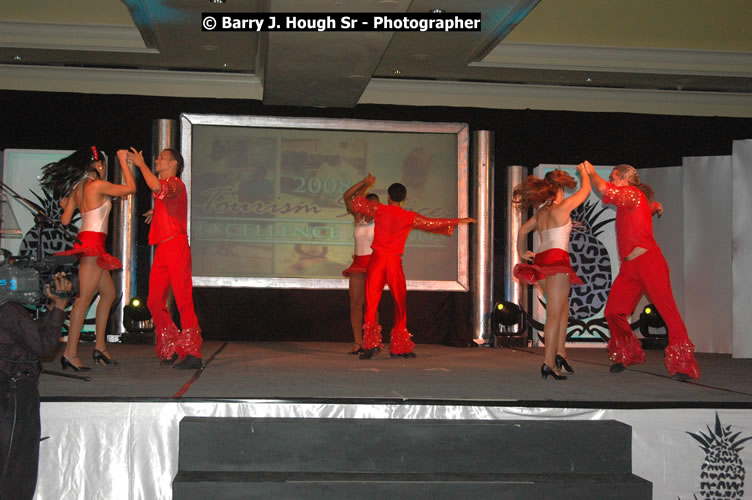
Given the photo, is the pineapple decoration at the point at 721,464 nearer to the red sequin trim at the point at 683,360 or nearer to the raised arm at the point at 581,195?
the red sequin trim at the point at 683,360

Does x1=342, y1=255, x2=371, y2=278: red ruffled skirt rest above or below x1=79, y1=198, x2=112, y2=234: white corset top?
below

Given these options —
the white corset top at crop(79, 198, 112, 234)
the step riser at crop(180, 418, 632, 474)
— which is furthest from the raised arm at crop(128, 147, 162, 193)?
the step riser at crop(180, 418, 632, 474)

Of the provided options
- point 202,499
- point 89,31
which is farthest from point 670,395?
point 89,31

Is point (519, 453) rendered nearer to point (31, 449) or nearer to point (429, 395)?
point (429, 395)

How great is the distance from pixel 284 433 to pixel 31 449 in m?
1.19

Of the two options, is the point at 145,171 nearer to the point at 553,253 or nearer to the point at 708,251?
the point at 553,253

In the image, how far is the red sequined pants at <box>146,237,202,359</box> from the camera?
5402 millimetres

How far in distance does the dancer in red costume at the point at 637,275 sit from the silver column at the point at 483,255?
2711mm

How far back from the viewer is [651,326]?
8523mm

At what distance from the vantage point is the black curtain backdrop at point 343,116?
8219 millimetres

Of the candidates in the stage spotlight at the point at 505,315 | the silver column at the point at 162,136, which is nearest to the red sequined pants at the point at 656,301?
the stage spotlight at the point at 505,315

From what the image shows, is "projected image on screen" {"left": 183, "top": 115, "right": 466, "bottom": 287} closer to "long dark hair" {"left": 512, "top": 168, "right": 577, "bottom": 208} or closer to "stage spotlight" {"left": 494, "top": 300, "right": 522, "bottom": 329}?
"stage spotlight" {"left": 494, "top": 300, "right": 522, "bottom": 329}

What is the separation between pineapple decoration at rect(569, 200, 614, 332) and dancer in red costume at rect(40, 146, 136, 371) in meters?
5.37

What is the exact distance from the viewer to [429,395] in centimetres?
437
